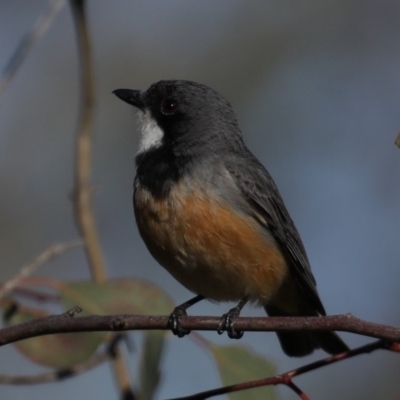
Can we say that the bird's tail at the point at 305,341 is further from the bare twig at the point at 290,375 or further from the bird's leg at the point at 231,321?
the bare twig at the point at 290,375

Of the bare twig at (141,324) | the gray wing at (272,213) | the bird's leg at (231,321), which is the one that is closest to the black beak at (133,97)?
the gray wing at (272,213)

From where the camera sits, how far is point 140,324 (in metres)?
2.95

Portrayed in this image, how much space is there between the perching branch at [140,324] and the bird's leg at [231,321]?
199 mm

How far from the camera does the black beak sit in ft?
16.0

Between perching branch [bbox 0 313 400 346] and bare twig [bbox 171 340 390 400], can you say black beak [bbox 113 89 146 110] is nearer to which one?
perching branch [bbox 0 313 400 346]

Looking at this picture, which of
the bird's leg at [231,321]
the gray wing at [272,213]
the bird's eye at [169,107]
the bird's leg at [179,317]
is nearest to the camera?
the bird's leg at [179,317]

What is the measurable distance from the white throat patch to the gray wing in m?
0.42

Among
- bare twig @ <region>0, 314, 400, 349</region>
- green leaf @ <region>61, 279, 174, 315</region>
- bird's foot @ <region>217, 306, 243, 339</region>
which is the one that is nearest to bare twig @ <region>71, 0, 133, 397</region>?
green leaf @ <region>61, 279, 174, 315</region>

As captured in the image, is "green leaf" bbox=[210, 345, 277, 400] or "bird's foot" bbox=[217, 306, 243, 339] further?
"green leaf" bbox=[210, 345, 277, 400]

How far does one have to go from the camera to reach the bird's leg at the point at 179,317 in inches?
Answer: 121

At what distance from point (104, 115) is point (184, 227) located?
378 cm

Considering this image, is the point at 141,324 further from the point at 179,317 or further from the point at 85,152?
the point at 85,152

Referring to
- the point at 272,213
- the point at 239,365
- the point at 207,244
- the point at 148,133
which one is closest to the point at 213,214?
the point at 207,244

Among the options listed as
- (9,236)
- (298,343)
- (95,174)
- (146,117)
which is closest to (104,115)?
(95,174)
